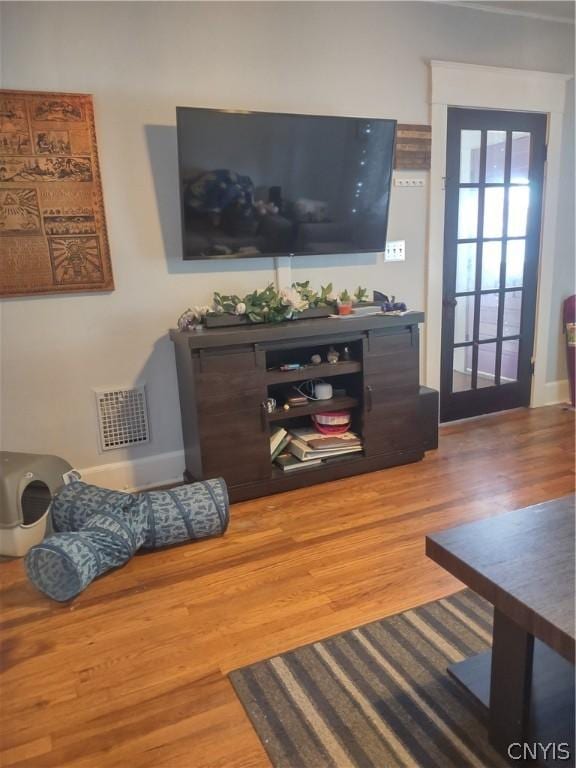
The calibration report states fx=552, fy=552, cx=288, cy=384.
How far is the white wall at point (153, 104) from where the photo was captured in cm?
248

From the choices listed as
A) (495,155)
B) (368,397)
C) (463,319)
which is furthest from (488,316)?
(368,397)

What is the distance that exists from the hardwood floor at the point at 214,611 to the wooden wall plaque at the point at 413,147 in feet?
5.77

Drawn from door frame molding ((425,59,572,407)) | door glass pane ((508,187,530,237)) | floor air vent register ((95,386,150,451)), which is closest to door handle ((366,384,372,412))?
door frame molding ((425,59,572,407))

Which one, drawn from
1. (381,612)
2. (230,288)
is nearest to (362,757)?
(381,612)

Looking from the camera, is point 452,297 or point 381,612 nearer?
point 381,612

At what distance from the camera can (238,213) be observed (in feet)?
8.90

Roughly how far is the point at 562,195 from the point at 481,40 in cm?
113

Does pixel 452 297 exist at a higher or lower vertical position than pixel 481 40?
lower

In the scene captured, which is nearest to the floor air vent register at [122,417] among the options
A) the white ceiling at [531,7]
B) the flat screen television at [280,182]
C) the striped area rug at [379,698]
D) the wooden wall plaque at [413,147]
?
the flat screen television at [280,182]

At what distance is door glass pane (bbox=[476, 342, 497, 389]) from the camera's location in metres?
3.77

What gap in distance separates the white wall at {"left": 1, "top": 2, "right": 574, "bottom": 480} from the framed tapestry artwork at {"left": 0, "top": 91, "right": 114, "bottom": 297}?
0.06 meters

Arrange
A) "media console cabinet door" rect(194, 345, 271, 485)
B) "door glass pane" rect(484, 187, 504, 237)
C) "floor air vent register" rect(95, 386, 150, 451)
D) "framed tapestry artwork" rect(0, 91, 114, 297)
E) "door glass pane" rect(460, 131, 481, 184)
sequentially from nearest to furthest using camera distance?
1. "framed tapestry artwork" rect(0, 91, 114, 297)
2. "media console cabinet door" rect(194, 345, 271, 485)
3. "floor air vent register" rect(95, 386, 150, 451)
4. "door glass pane" rect(460, 131, 481, 184)
5. "door glass pane" rect(484, 187, 504, 237)

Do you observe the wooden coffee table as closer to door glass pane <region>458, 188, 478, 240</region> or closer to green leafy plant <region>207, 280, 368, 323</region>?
green leafy plant <region>207, 280, 368, 323</region>

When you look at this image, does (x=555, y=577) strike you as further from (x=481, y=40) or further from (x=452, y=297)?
(x=481, y=40)
